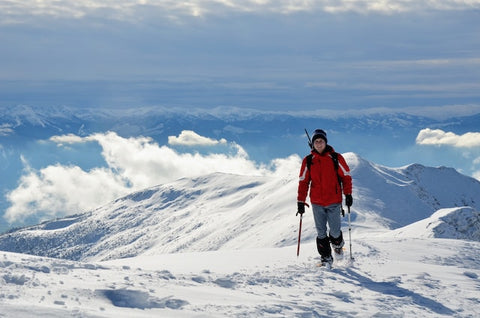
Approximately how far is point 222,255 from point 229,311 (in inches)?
256

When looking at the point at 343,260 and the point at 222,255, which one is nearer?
the point at 343,260

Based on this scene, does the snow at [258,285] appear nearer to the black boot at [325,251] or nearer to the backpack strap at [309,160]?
the black boot at [325,251]

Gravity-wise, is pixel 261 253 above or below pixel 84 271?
above

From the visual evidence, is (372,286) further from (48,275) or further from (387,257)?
(48,275)

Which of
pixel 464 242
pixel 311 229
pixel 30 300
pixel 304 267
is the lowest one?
pixel 30 300

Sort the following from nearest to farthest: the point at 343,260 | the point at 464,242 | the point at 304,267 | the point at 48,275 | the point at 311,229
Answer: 1. the point at 48,275
2. the point at 304,267
3. the point at 343,260
4. the point at 464,242
5. the point at 311,229

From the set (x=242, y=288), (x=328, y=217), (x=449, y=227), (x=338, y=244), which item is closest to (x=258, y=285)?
(x=242, y=288)

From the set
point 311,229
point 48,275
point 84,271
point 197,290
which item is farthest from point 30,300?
point 311,229

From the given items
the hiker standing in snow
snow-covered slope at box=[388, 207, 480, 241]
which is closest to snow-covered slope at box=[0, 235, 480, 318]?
the hiker standing in snow

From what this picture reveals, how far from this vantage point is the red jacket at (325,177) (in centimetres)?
1288

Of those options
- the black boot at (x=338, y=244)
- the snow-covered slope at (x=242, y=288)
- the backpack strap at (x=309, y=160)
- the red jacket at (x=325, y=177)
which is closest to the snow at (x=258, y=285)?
Answer: the snow-covered slope at (x=242, y=288)

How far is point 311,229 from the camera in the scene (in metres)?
122

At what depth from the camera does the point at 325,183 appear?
13.0m

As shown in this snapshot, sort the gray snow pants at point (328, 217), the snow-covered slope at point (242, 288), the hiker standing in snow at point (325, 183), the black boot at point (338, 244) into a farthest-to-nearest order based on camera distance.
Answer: the black boot at point (338, 244)
the gray snow pants at point (328, 217)
the hiker standing in snow at point (325, 183)
the snow-covered slope at point (242, 288)
